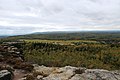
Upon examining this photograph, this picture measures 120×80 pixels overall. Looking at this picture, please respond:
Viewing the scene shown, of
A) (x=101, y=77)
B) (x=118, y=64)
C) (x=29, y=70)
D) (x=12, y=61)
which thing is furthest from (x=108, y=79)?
(x=118, y=64)

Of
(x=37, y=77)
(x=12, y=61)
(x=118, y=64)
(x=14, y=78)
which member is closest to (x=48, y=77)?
(x=37, y=77)

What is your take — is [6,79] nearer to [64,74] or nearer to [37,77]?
[37,77]

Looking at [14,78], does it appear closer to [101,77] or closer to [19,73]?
[19,73]

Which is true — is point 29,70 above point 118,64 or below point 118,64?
above

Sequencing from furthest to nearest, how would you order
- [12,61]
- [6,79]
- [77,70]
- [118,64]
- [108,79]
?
[118,64] → [12,61] → [77,70] → [108,79] → [6,79]

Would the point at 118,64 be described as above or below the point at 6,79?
below

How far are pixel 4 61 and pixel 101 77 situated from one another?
1286 centimetres

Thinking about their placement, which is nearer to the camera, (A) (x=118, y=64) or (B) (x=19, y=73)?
(B) (x=19, y=73)

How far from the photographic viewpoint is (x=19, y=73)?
67.1 ft

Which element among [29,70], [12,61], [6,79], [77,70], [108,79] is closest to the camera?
[6,79]

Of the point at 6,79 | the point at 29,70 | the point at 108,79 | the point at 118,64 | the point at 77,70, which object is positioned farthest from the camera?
the point at 118,64

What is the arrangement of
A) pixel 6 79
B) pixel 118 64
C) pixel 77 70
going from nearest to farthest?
pixel 6 79
pixel 77 70
pixel 118 64

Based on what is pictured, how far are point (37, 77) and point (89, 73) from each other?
4.98 metres

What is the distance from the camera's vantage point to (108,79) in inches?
714
